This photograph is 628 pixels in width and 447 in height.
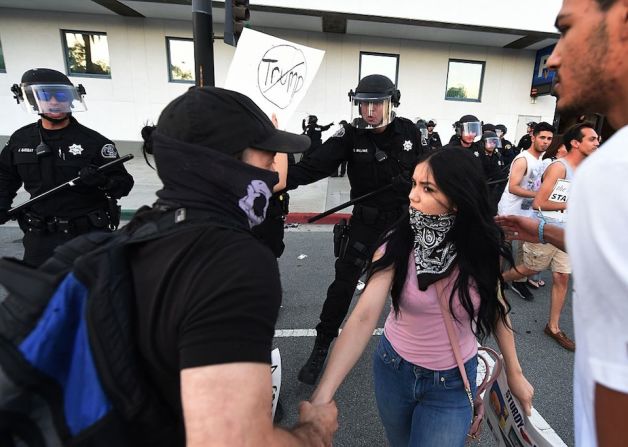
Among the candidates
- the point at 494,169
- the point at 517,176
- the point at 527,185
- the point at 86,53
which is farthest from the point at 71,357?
the point at 86,53

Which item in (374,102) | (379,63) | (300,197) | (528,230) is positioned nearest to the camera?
(528,230)

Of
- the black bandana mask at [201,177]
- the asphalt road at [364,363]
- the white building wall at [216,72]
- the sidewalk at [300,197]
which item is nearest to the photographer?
the black bandana mask at [201,177]

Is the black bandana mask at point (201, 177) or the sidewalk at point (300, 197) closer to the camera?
the black bandana mask at point (201, 177)

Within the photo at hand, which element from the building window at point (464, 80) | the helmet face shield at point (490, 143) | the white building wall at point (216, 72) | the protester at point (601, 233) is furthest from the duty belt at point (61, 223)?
the building window at point (464, 80)

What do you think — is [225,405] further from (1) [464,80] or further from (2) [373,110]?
(1) [464,80]

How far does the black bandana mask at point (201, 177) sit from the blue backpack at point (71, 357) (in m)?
0.22

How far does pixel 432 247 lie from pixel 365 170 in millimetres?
1754

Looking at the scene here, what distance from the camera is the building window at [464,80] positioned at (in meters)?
14.1

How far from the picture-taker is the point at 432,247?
1.66 metres

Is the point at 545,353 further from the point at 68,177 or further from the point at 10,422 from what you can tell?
the point at 68,177

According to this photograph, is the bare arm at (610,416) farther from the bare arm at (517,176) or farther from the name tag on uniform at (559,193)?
the bare arm at (517,176)

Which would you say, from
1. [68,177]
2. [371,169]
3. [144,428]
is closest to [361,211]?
[371,169]

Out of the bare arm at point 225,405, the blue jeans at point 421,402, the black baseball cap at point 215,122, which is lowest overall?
the blue jeans at point 421,402

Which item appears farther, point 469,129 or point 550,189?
point 469,129
